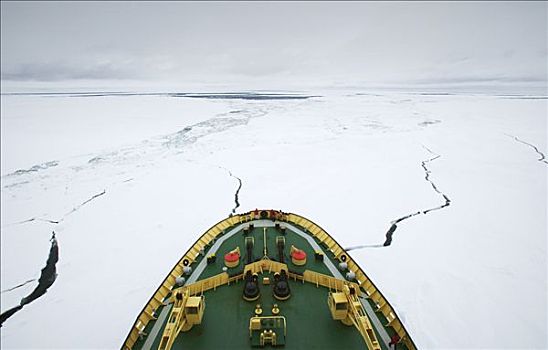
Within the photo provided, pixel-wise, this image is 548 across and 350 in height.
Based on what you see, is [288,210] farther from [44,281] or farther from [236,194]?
[44,281]

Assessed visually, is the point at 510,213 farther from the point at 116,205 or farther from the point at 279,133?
the point at 279,133

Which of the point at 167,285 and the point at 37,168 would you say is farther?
the point at 37,168

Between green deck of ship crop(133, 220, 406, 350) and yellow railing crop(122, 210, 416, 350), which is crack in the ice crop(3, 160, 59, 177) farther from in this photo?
green deck of ship crop(133, 220, 406, 350)

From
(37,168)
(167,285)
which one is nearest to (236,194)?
(167,285)

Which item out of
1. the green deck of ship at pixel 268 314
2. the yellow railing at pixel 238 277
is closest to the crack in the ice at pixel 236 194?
the yellow railing at pixel 238 277

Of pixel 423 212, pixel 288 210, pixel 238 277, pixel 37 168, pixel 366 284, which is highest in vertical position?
pixel 238 277

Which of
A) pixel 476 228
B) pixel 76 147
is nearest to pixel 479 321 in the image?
pixel 476 228
